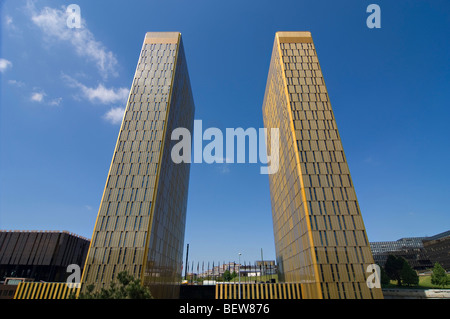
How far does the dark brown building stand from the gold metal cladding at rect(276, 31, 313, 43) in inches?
3702

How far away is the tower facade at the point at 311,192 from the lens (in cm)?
4119

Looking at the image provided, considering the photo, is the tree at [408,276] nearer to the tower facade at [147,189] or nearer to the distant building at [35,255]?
the tower facade at [147,189]

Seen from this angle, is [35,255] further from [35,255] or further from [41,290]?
[41,290]

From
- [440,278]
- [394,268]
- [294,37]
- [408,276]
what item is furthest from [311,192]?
[394,268]

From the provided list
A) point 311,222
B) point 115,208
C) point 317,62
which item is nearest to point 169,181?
point 115,208

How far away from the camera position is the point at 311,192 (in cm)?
4728

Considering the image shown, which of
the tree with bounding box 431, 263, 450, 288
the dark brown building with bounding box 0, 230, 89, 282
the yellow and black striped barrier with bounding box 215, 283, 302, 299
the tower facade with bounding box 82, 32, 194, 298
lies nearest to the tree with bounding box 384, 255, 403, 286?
the tree with bounding box 431, 263, 450, 288

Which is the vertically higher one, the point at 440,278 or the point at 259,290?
the point at 440,278

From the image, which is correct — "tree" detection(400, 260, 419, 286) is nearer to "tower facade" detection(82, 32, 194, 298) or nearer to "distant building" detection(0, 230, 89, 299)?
"tower facade" detection(82, 32, 194, 298)

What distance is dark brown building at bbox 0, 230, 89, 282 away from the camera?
76312 mm

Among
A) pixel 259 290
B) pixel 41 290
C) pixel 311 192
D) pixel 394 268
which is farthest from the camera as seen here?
pixel 394 268

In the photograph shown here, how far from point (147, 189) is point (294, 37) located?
5711cm

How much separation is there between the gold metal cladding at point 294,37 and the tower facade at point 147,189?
1164 inches

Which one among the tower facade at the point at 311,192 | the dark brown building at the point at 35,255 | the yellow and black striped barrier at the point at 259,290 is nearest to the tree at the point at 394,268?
the tower facade at the point at 311,192
